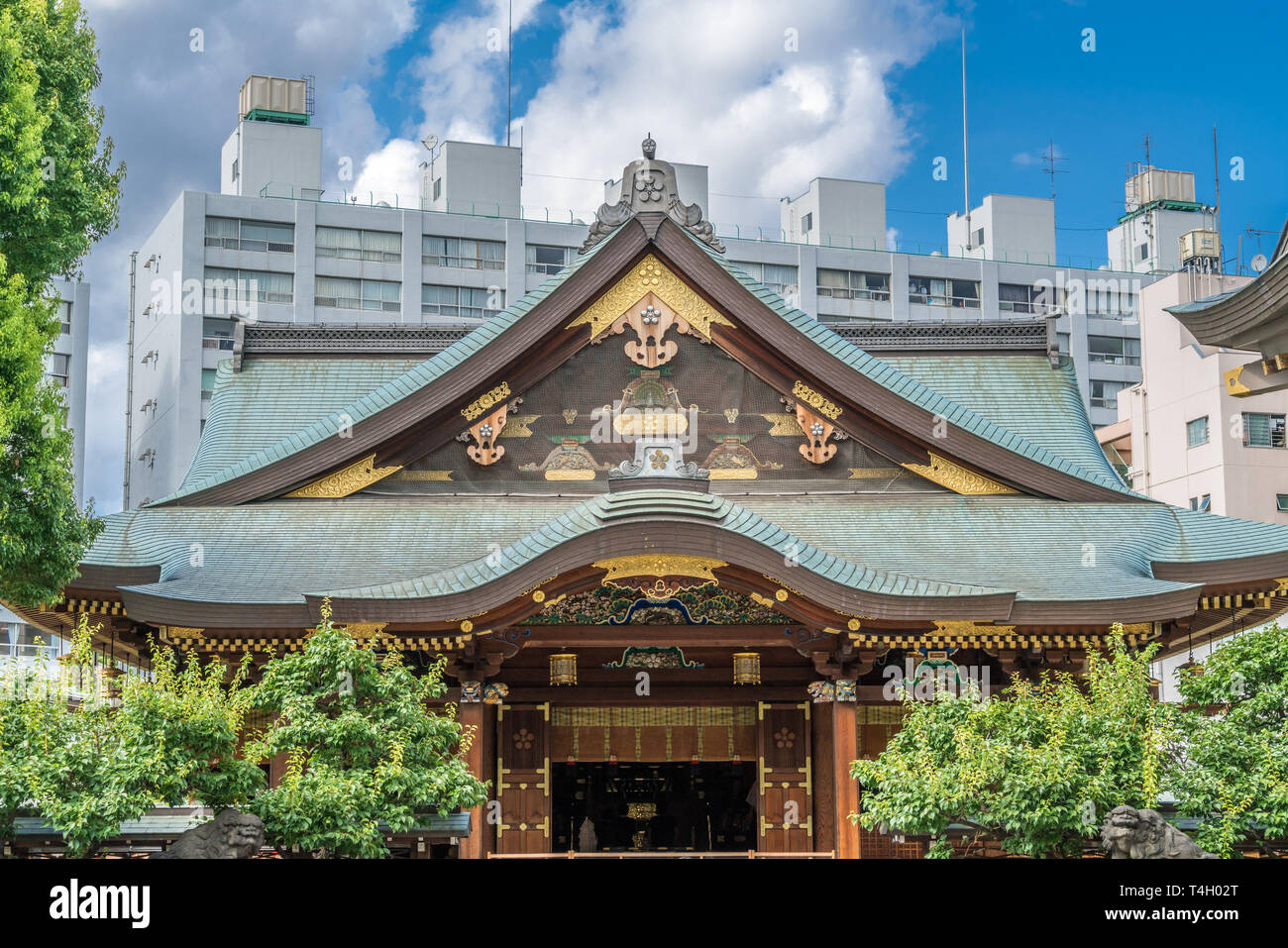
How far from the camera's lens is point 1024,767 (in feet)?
48.2

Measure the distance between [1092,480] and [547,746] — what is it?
321 inches

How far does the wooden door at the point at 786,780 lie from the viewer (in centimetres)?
2005

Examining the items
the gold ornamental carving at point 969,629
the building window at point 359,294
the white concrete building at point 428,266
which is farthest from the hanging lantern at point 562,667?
the building window at point 359,294

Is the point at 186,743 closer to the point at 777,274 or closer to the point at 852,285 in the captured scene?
the point at 777,274

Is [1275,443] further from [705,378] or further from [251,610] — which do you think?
[251,610]

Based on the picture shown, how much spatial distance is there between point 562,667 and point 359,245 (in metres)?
48.5

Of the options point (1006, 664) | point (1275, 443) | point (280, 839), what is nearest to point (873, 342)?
point (1006, 664)

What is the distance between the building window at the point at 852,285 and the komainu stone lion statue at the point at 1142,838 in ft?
195

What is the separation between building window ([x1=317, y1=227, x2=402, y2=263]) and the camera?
213 ft

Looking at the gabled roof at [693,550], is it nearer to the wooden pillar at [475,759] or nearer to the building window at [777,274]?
the wooden pillar at [475,759]

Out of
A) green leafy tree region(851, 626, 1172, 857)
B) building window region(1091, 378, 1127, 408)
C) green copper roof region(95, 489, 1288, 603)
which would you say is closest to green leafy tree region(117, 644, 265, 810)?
green copper roof region(95, 489, 1288, 603)

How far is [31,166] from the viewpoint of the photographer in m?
13.7

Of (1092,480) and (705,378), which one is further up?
(705,378)

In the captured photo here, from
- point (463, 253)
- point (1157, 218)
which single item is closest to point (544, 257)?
point (463, 253)
